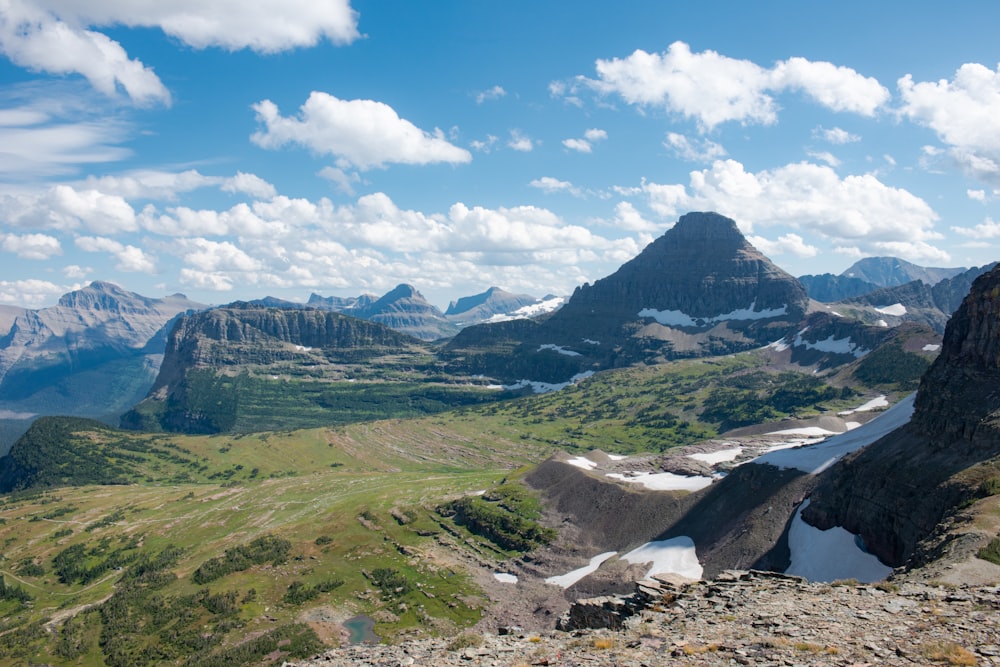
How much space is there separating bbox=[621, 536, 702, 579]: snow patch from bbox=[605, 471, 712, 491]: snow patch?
20311 mm

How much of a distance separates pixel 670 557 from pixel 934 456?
142 ft

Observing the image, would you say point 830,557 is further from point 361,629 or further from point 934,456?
point 361,629

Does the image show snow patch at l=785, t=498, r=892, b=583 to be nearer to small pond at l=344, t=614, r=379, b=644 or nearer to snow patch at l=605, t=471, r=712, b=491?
snow patch at l=605, t=471, r=712, b=491

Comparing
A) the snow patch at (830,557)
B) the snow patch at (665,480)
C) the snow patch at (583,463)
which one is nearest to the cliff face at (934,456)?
the snow patch at (830,557)

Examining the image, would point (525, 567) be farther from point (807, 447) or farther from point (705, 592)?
point (705, 592)

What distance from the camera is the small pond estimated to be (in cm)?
9044

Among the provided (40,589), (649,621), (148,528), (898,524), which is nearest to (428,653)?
(649,621)

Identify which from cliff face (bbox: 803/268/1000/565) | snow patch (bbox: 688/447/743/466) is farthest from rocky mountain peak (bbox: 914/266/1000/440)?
snow patch (bbox: 688/447/743/466)

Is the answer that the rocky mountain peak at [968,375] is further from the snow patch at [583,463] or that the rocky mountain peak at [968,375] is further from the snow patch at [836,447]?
the snow patch at [583,463]

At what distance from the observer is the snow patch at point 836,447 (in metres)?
99.2

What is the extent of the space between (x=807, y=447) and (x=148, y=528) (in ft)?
593

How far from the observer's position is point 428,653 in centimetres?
3581

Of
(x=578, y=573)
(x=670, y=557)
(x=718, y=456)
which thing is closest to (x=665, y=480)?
(x=718, y=456)

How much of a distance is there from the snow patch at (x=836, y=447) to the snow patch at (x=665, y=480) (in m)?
16.5
